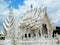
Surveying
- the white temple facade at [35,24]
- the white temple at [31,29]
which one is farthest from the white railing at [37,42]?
the white temple facade at [35,24]

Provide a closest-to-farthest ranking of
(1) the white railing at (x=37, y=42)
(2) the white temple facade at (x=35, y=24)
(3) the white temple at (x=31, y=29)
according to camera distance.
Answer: (1) the white railing at (x=37, y=42), (3) the white temple at (x=31, y=29), (2) the white temple facade at (x=35, y=24)

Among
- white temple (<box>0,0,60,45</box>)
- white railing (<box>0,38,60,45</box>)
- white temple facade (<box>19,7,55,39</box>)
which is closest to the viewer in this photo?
white railing (<box>0,38,60,45</box>)

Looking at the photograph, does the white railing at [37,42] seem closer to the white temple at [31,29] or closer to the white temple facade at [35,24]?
the white temple at [31,29]

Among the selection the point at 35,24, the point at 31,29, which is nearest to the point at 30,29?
the point at 31,29

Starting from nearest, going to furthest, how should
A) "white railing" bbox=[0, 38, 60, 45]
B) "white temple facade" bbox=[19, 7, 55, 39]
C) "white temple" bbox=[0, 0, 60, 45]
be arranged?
1. "white railing" bbox=[0, 38, 60, 45]
2. "white temple" bbox=[0, 0, 60, 45]
3. "white temple facade" bbox=[19, 7, 55, 39]

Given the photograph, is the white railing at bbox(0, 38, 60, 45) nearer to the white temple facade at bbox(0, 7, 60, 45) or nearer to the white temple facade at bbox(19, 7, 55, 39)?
the white temple facade at bbox(0, 7, 60, 45)

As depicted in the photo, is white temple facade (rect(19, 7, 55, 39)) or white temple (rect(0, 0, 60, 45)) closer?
white temple (rect(0, 0, 60, 45))

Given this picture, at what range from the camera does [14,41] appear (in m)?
20.7

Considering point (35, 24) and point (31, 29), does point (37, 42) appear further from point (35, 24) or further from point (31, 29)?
point (31, 29)

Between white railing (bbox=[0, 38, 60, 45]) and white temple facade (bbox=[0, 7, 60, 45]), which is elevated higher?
white temple facade (bbox=[0, 7, 60, 45])

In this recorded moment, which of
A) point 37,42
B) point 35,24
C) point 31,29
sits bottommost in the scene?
point 37,42

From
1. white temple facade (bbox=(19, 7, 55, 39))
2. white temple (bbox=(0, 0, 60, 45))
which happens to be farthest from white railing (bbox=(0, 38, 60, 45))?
white temple facade (bbox=(19, 7, 55, 39))

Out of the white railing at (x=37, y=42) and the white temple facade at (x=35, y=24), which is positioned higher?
the white temple facade at (x=35, y=24)

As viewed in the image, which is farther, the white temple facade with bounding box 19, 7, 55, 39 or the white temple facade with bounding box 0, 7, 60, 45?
the white temple facade with bounding box 19, 7, 55, 39
